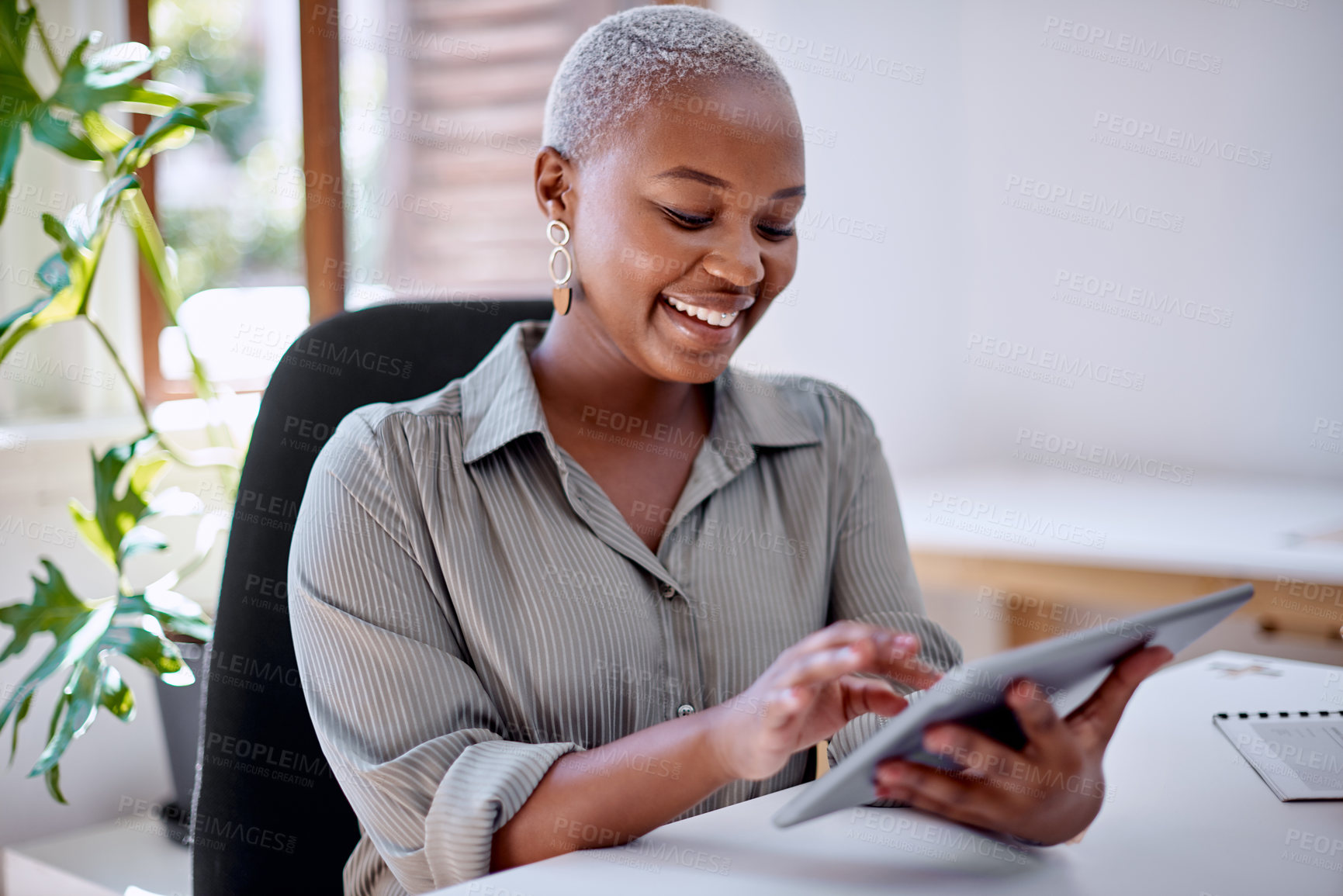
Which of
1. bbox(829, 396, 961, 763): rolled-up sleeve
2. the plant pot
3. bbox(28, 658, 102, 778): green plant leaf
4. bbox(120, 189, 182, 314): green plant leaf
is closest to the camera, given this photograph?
bbox(829, 396, 961, 763): rolled-up sleeve

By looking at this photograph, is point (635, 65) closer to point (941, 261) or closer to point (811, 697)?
point (811, 697)

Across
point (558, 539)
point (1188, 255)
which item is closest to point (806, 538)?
point (558, 539)

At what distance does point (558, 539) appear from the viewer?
3.43 feet

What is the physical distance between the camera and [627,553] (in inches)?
41.6

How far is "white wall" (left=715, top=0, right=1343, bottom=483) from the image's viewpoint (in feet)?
7.09

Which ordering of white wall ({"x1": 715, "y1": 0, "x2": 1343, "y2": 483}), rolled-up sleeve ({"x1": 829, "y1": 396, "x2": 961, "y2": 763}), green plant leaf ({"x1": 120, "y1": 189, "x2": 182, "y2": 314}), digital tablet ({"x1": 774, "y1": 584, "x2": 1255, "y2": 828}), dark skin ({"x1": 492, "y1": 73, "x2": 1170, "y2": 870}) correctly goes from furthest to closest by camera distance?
1. white wall ({"x1": 715, "y1": 0, "x2": 1343, "y2": 483})
2. green plant leaf ({"x1": 120, "y1": 189, "x2": 182, "y2": 314})
3. rolled-up sleeve ({"x1": 829, "y1": 396, "x2": 961, "y2": 763})
4. dark skin ({"x1": 492, "y1": 73, "x2": 1170, "y2": 870})
5. digital tablet ({"x1": 774, "y1": 584, "x2": 1255, "y2": 828})

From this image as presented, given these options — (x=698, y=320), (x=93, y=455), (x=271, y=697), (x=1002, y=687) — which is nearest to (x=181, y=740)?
(x=93, y=455)

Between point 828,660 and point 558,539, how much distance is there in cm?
41

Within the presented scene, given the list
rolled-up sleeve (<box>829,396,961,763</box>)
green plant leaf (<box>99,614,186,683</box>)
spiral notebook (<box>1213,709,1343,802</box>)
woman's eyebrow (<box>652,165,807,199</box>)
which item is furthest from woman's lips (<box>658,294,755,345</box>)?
green plant leaf (<box>99,614,186,683</box>)

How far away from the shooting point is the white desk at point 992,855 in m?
0.74

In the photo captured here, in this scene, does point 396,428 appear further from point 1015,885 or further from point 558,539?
point 1015,885

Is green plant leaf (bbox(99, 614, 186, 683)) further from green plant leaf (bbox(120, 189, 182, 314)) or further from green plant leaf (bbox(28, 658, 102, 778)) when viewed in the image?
green plant leaf (bbox(120, 189, 182, 314))

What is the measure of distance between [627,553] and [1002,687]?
44 cm

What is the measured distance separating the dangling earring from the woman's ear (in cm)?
1
